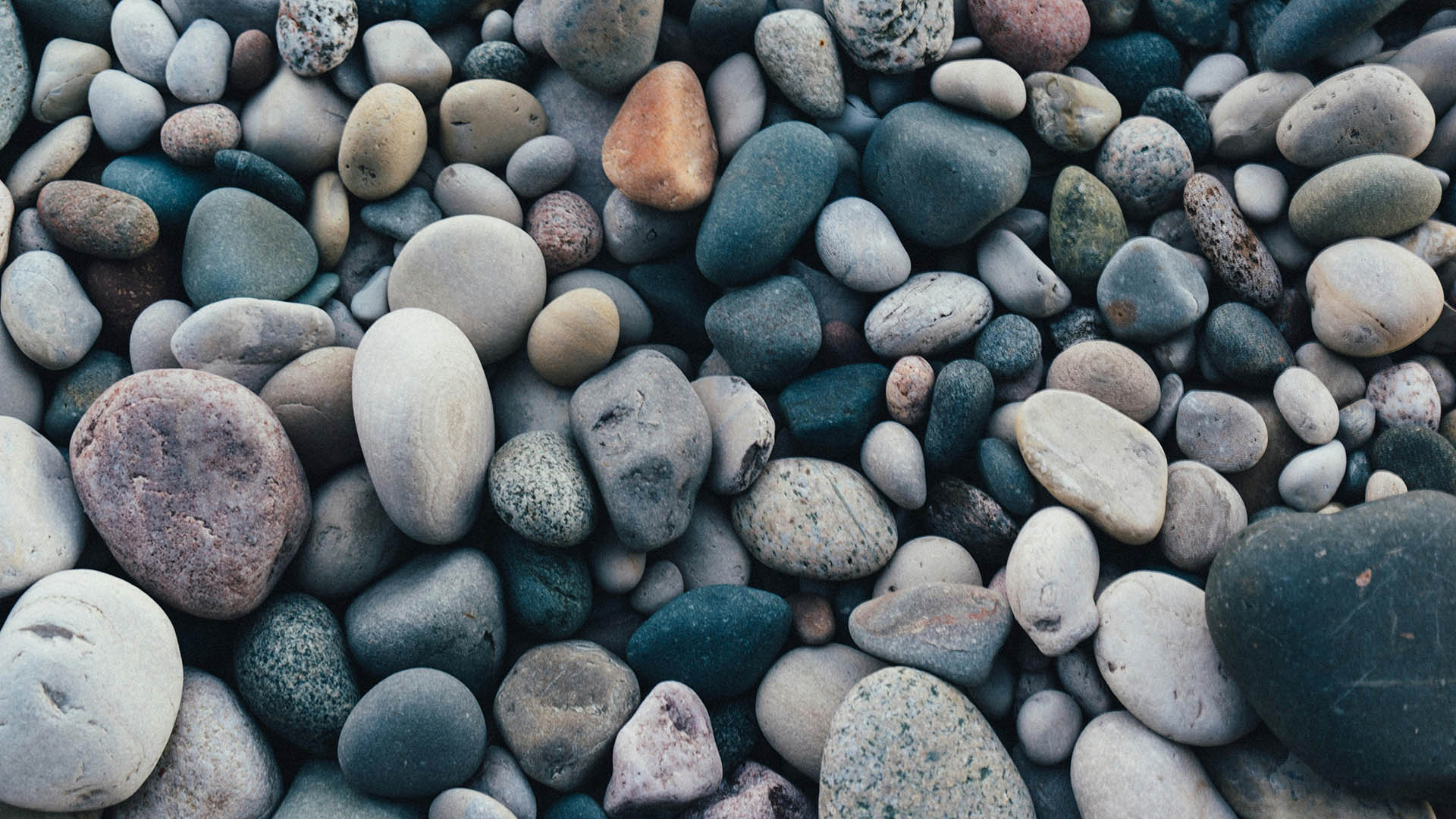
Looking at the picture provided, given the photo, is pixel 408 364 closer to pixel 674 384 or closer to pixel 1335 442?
pixel 674 384

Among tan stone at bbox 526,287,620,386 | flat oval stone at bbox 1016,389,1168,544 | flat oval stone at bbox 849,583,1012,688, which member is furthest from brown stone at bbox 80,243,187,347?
flat oval stone at bbox 1016,389,1168,544

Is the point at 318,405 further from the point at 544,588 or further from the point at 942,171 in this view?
the point at 942,171

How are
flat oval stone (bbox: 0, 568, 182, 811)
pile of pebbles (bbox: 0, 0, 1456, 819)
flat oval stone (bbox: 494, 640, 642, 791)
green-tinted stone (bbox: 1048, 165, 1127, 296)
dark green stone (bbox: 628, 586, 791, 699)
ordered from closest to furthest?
1. flat oval stone (bbox: 0, 568, 182, 811)
2. pile of pebbles (bbox: 0, 0, 1456, 819)
3. flat oval stone (bbox: 494, 640, 642, 791)
4. dark green stone (bbox: 628, 586, 791, 699)
5. green-tinted stone (bbox: 1048, 165, 1127, 296)

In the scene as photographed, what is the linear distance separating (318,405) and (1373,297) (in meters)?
2.76

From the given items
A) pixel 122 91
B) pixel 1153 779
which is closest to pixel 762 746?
pixel 1153 779

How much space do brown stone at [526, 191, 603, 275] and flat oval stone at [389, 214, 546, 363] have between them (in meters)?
0.10

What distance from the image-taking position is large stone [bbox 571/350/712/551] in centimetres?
218

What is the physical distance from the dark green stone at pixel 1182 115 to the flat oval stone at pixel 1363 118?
0.74 ft

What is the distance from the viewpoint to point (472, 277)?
238 centimetres

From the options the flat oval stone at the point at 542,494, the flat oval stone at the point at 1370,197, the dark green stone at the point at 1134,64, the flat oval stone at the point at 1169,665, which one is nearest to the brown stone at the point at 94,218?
the flat oval stone at the point at 542,494

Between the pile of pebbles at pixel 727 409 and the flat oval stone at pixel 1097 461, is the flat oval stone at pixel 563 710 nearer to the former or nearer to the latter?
the pile of pebbles at pixel 727 409

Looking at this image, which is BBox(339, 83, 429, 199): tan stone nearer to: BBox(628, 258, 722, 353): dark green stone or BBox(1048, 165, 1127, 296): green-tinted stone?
BBox(628, 258, 722, 353): dark green stone

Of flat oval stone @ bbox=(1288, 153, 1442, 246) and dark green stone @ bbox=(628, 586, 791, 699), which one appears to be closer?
dark green stone @ bbox=(628, 586, 791, 699)

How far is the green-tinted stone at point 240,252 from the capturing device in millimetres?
2352
